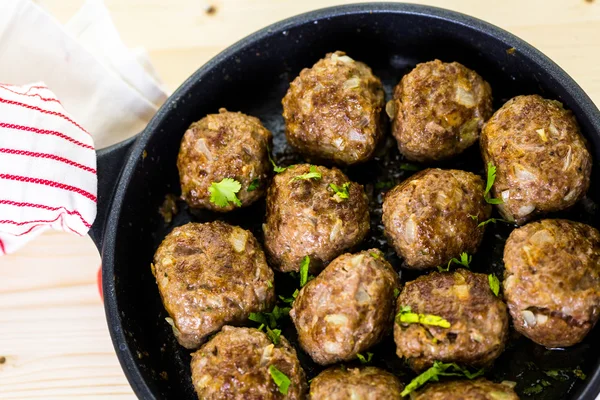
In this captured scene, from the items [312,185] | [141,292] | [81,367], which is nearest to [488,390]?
[312,185]

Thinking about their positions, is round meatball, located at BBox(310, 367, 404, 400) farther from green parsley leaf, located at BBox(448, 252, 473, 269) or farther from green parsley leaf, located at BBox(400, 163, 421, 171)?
green parsley leaf, located at BBox(400, 163, 421, 171)

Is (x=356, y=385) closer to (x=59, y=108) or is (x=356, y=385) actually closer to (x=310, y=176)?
(x=310, y=176)

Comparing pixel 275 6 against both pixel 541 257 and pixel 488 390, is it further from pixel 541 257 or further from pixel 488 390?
pixel 488 390

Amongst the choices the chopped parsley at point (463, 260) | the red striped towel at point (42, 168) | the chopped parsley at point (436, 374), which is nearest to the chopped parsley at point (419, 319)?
the chopped parsley at point (436, 374)

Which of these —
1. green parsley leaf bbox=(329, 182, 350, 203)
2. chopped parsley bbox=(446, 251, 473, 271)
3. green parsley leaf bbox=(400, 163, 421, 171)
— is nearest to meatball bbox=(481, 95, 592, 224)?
chopped parsley bbox=(446, 251, 473, 271)

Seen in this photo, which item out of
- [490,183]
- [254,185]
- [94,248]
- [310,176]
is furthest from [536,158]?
[94,248]
